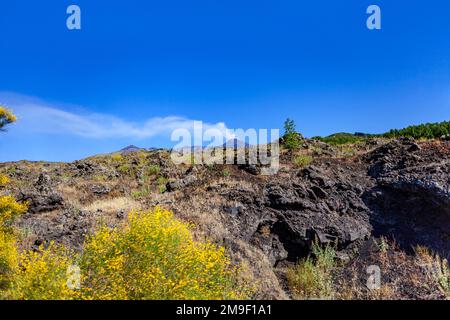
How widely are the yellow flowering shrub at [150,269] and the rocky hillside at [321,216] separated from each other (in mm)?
1429

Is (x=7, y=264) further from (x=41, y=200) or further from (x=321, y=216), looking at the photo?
(x=321, y=216)

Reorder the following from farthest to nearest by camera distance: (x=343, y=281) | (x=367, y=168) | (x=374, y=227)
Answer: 1. (x=367, y=168)
2. (x=374, y=227)
3. (x=343, y=281)

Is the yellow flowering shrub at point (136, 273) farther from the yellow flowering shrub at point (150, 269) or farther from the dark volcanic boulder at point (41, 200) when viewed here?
the dark volcanic boulder at point (41, 200)

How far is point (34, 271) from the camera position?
6602mm

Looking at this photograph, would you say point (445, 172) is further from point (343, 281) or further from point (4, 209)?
point (4, 209)

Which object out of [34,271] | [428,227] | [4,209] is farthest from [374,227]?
[4,209]

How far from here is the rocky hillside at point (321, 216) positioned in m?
10.1

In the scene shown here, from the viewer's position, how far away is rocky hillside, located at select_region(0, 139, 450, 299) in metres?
10.1

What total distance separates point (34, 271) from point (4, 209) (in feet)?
17.8

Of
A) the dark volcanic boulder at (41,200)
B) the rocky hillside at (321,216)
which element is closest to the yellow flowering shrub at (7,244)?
the rocky hillside at (321,216)

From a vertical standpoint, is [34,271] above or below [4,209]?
below

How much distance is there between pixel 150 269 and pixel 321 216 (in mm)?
6713

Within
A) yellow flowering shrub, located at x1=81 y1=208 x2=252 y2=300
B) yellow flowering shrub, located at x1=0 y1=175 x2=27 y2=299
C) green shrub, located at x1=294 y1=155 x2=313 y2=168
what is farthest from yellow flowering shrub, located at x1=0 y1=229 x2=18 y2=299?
green shrub, located at x1=294 y1=155 x2=313 y2=168
